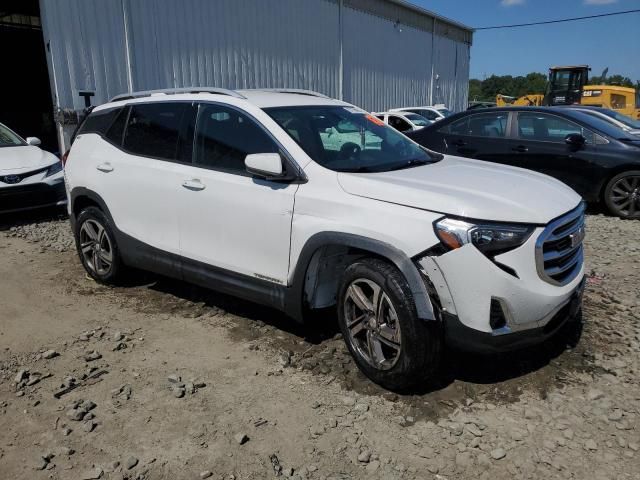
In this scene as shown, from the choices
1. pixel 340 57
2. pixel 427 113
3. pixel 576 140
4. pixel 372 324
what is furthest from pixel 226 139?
pixel 427 113

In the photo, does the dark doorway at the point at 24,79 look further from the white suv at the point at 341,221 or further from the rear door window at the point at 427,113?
the white suv at the point at 341,221

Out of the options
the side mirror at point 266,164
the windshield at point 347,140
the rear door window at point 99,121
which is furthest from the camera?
the rear door window at point 99,121

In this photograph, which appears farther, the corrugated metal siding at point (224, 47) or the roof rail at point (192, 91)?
the corrugated metal siding at point (224, 47)

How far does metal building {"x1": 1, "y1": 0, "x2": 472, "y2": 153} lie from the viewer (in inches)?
433

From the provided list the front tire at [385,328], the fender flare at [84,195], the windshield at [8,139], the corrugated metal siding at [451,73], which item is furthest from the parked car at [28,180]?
the corrugated metal siding at [451,73]

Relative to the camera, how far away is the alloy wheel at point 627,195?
7.52 metres

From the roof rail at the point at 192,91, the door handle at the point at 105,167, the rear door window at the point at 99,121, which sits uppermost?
the roof rail at the point at 192,91

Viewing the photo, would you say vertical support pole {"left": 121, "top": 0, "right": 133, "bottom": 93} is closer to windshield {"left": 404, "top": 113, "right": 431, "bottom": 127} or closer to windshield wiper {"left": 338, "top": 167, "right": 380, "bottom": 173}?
windshield {"left": 404, "top": 113, "right": 431, "bottom": 127}

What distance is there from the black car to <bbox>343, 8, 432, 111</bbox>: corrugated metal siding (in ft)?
37.9

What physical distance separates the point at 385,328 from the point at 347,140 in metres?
1.46

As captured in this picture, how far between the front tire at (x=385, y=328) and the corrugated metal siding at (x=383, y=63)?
17.0 meters

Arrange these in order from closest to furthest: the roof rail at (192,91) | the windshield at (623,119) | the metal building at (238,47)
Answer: the roof rail at (192,91)
the windshield at (623,119)
the metal building at (238,47)

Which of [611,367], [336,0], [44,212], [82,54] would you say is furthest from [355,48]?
[611,367]

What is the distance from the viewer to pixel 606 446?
2.74m
